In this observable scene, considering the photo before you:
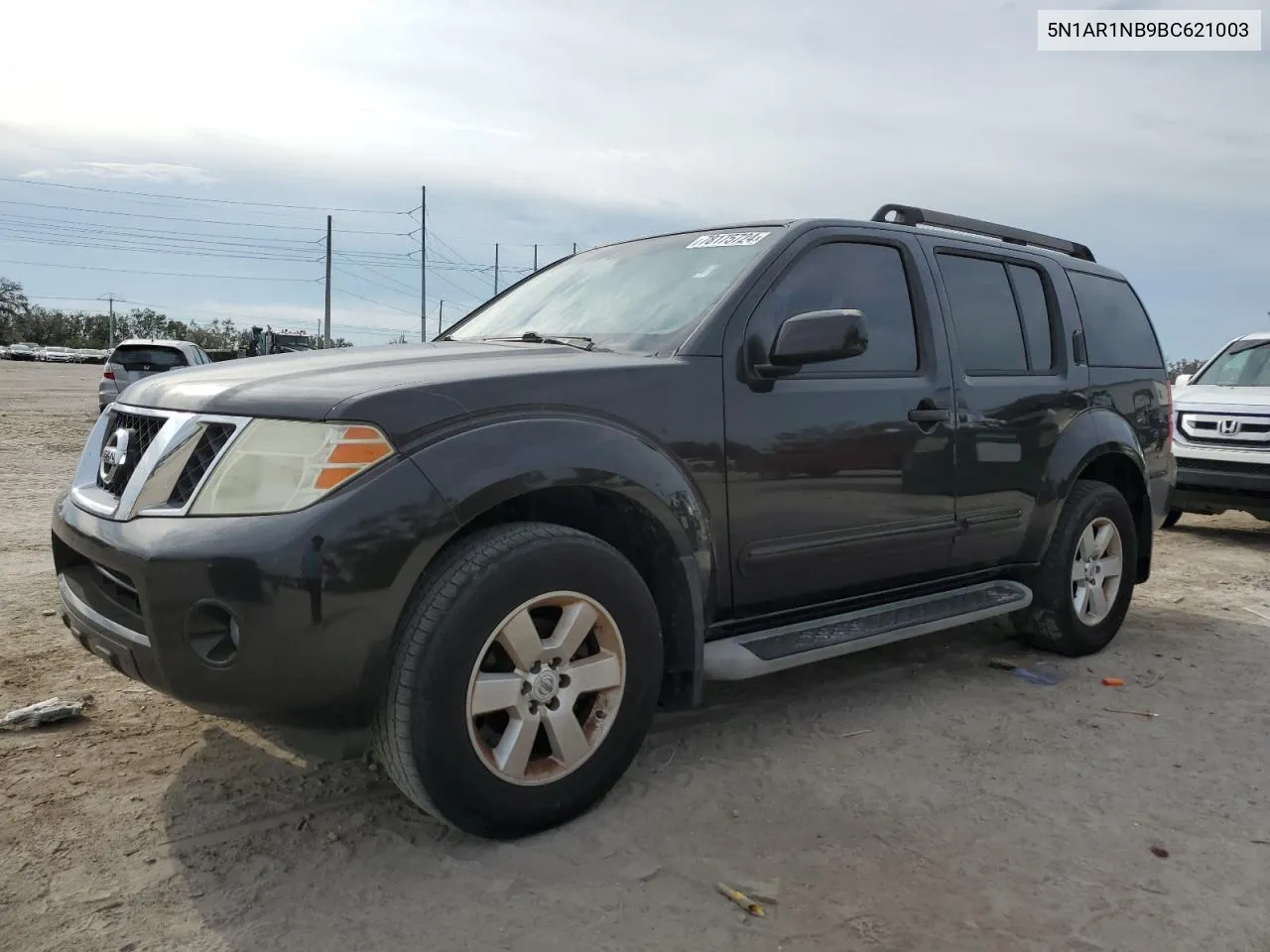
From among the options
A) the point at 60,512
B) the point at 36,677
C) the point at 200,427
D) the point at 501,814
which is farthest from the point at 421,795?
the point at 36,677

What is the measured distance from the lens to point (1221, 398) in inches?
328

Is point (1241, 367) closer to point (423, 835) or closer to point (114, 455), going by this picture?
point (423, 835)

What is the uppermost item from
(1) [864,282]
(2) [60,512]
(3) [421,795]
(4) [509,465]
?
(1) [864,282]

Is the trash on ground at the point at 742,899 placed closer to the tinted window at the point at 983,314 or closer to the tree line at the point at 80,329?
the tinted window at the point at 983,314

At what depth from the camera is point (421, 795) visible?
2477mm

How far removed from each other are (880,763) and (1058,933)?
981 mm

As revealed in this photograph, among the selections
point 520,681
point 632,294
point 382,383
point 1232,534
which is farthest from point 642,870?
point 1232,534

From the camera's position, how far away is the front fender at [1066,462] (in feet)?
14.3

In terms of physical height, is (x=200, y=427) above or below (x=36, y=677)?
above

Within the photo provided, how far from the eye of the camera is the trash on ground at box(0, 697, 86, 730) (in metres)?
3.31

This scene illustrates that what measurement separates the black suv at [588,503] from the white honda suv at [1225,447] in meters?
4.22

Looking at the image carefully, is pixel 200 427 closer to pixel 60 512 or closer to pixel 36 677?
pixel 60 512

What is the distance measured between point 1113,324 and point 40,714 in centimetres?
495

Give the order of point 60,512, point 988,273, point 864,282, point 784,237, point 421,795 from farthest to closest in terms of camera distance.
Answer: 1. point 988,273
2. point 864,282
3. point 784,237
4. point 60,512
5. point 421,795
